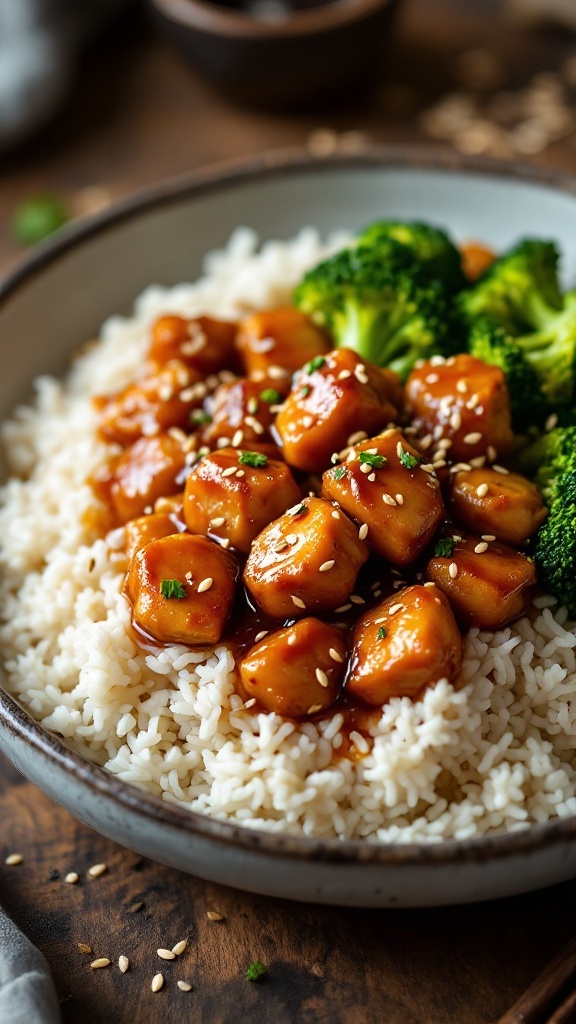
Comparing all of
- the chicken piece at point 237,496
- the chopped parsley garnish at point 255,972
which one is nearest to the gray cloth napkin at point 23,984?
the chopped parsley garnish at point 255,972

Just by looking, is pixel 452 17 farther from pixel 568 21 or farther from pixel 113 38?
pixel 113 38

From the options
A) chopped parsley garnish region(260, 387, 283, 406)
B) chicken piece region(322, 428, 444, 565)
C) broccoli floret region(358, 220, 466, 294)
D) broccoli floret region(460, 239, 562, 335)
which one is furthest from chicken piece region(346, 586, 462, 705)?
broccoli floret region(358, 220, 466, 294)

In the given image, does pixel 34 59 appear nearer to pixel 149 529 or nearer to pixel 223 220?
pixel 223 220

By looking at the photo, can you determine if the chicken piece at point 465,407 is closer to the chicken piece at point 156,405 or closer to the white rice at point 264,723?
the white rice at point 264,723

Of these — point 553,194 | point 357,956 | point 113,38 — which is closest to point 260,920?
point 357,956

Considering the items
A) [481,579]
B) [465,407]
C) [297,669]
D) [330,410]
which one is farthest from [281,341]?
[297,669]

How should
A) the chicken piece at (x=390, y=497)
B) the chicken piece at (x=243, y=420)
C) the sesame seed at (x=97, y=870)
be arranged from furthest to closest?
the chicken piece at (x=243, y=420) → the sesame seed at (x=97, y=870) → the chicken piece at (x=390, y=497)
